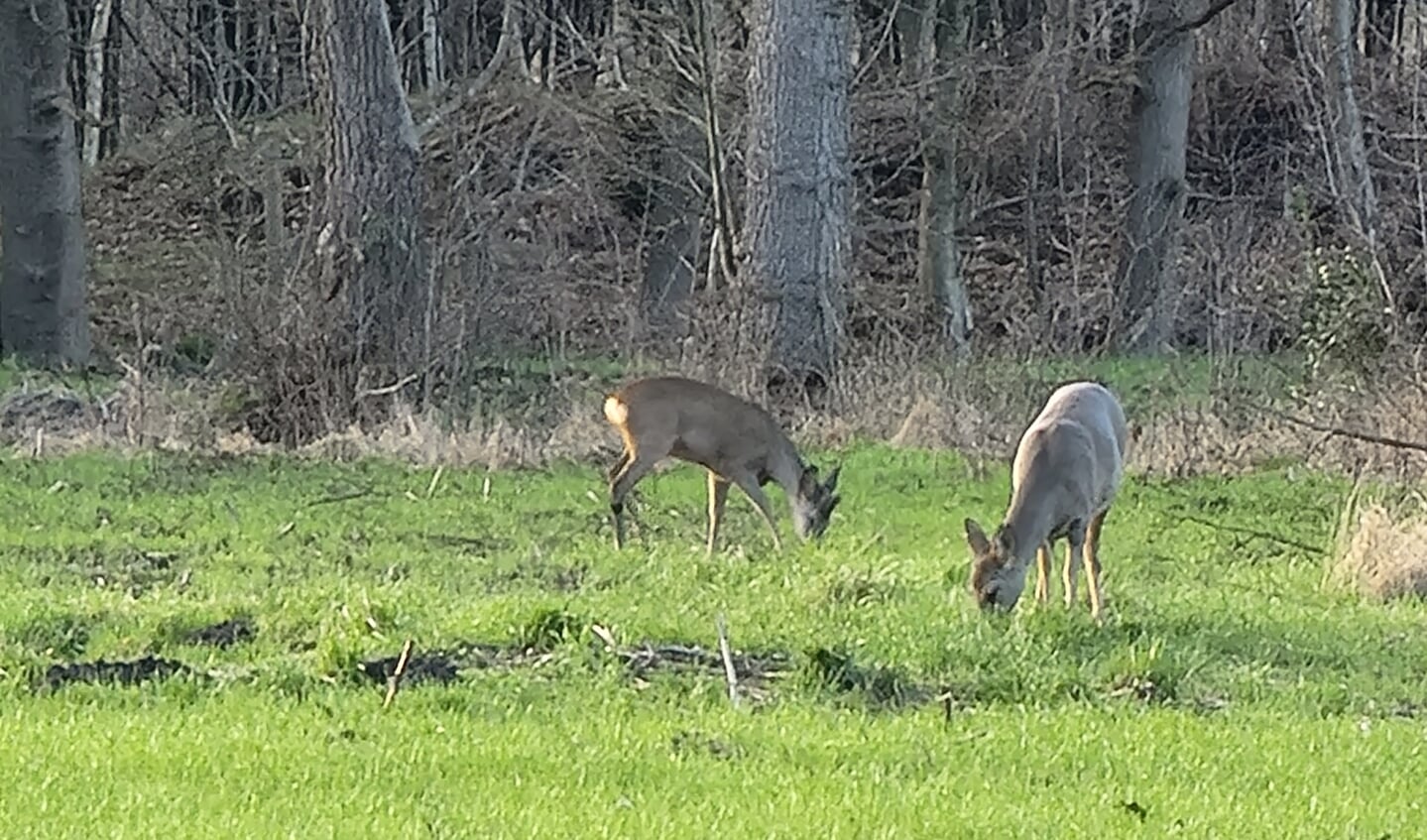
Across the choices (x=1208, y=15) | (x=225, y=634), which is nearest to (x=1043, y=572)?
(x=225, y=634)

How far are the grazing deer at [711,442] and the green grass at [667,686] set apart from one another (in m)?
0.33

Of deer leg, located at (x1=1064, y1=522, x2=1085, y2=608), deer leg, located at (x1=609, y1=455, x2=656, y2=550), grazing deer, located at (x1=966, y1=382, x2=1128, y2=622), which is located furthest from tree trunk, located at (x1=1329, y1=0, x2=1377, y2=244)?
deer leg, located at (x1=1064, y1=522, x2=1085, y2=608)

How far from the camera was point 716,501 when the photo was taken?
1430 centimetres

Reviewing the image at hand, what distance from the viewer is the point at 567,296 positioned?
30641mm

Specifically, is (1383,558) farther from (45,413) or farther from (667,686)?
(45,413)

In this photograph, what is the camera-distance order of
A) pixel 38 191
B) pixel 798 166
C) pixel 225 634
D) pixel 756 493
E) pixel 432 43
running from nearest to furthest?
pixel 225 634
pixel 756 493
pixel 798 166
pixel 38 191
pixel 432 43

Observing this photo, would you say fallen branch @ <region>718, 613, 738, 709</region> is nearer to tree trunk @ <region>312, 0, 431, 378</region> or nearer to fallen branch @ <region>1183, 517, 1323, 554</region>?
fallen branch @ <region>1183, 517, 1323, 554</region>

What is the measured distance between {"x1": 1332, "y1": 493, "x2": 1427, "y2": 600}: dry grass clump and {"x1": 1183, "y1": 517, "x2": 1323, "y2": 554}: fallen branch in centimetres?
77

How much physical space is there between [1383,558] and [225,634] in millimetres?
5708

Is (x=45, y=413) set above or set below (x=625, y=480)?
below

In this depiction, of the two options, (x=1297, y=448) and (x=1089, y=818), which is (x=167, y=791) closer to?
(x=1089, y=818)

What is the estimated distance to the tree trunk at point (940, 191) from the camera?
96.6 ft

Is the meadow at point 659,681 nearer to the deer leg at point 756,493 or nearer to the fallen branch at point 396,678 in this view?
the fallen branch at point 396,678

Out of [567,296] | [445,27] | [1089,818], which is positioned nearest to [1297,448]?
[1089,818]
